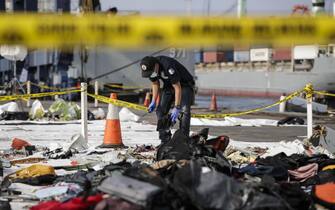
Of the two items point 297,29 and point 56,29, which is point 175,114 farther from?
point 56,29

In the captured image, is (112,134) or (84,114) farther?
(84,114)

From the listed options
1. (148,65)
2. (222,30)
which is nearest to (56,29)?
(222,30)

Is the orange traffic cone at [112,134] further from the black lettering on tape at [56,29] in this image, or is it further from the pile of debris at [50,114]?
the pile of debris at [50,114]

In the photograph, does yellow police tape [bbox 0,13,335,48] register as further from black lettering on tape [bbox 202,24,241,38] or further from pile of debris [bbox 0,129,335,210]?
pile of debris [bbox 0,129,335,210]

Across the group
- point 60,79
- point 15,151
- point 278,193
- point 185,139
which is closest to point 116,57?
point 60,79

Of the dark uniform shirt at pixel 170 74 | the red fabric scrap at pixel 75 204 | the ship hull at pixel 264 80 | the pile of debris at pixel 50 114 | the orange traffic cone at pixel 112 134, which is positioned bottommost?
the ship hull at pixel 264 80

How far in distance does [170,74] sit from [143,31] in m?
3.80

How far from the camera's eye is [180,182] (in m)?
4.55

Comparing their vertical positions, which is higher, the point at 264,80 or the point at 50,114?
the point at 50,114

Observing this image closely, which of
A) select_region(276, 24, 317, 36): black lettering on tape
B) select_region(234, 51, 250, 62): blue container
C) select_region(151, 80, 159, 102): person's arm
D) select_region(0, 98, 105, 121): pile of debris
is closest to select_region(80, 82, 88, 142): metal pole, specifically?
select_region(151, 80, 159, 102): person's arm

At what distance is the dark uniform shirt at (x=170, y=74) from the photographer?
8.23 m

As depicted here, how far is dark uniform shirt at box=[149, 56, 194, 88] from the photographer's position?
27.0 ft

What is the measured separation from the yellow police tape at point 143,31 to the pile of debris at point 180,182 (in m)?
1.02

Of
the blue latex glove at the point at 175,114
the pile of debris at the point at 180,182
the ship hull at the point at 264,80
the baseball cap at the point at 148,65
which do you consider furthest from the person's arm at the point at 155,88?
the ship hull at the point at 264,80
